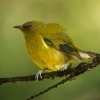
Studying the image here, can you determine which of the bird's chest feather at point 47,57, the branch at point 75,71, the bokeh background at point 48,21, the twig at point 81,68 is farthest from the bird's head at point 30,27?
the bokeh background at point 48,21

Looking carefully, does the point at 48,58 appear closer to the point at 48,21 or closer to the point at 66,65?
the point at 66,65

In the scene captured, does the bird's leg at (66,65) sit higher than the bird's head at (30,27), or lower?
lower

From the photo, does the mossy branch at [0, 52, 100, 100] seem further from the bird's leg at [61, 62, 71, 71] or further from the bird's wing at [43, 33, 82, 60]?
the bird's wing at [43, 33, 82, 60]

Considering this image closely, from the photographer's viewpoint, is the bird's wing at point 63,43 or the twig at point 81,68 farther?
the bird's wing at point 63,43

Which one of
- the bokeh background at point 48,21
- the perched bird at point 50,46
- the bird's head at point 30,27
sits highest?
the bird's head at point 30,27

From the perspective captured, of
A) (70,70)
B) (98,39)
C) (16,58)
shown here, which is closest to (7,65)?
(16,58)

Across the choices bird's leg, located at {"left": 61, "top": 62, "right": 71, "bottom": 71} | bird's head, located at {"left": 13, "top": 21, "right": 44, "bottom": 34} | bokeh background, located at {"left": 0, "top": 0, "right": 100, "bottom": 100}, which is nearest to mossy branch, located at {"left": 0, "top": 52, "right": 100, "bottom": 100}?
bird's leg, located at {"left": 61, "top": 62, "right": 71, "bottom": 71}

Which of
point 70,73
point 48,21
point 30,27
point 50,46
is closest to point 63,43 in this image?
point 50,46

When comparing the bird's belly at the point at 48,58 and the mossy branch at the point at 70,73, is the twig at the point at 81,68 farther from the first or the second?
the bird's belly at the point at 48,58
